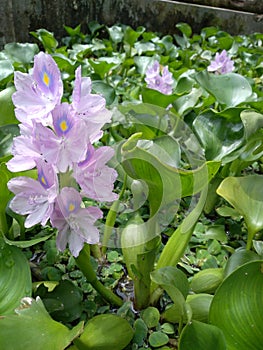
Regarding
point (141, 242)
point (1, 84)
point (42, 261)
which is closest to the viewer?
point (141, 242)

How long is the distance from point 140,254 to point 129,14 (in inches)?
115

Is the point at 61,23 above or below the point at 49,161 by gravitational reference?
below

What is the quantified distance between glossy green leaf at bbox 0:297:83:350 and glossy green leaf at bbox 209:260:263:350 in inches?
8.7

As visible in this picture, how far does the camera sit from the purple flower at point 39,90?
614 mm

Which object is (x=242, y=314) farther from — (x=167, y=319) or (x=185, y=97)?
(x=185, y=97)

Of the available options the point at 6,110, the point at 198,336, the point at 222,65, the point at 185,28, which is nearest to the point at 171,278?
the point at 198,336

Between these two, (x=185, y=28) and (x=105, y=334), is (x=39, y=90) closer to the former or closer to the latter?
(x=105, y=334)

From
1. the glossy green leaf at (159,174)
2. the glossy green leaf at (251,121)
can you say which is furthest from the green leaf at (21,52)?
the glossy green leaf at (159,174)

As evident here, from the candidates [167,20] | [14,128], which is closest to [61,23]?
[167,20]

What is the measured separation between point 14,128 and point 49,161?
1.21 ft

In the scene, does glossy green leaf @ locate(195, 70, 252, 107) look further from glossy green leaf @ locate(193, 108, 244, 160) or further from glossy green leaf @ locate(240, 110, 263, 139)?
glossy green leaf @ locate(240, 110, 263, 139)

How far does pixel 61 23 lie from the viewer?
301 cm

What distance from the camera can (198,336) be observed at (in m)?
0.61

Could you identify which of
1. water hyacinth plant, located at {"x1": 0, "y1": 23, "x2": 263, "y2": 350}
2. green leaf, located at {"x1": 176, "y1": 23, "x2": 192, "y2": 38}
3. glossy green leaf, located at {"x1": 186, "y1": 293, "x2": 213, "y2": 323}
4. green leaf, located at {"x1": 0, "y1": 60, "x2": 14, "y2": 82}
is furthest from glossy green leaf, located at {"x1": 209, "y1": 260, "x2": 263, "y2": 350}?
green leaf, located at {"x1": 176, "y1": 23, "x2": 192, "y2": 38}
